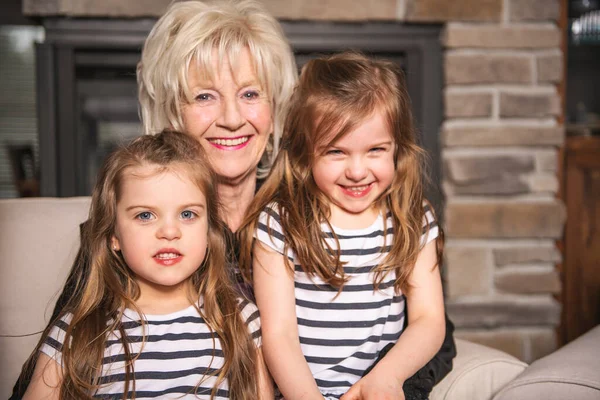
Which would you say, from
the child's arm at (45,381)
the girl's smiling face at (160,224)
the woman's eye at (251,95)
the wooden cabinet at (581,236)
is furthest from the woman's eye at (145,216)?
the wooden cabinet at (581,236)

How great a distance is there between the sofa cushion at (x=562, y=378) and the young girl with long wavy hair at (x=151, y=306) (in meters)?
0.47

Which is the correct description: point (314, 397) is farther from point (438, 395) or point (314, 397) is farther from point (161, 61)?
point (161, 61)

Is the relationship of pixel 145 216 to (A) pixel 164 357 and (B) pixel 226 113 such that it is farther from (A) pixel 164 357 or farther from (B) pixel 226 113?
(B) pixel 226 113

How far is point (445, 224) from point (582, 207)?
Result: 2.03 ft

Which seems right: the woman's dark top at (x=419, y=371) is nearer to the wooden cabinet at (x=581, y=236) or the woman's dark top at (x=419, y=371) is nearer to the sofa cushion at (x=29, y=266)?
the sofa cushion at (x=29, y=266)

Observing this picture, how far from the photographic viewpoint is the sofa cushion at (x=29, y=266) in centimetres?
135

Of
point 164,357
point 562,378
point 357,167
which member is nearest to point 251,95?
point 357,167

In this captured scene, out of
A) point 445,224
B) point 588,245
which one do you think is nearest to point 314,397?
point 445,224

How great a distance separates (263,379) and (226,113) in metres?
0.58

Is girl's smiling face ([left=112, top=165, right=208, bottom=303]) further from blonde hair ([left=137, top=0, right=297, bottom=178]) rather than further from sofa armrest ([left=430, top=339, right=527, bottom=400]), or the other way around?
sofa armrest ([left=430, top=339, right=527, bottom=400])

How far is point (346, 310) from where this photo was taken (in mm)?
1251

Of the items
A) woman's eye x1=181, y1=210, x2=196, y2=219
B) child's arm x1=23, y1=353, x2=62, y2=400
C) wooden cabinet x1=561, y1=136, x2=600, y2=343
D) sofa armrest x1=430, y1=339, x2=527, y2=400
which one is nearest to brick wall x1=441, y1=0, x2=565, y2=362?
wooden cabinet x1=561, y1=136, x2=600, y2=343

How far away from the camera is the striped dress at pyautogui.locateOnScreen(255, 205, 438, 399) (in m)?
1.24

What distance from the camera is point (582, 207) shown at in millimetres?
2463
